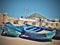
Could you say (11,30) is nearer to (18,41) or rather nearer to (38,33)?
(18,41)

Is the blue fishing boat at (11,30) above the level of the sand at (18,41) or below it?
above

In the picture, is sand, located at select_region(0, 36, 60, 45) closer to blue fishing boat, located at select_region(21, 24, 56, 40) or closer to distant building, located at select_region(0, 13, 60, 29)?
blue fishing boat, located at select_region(21, 24, 56, 40)

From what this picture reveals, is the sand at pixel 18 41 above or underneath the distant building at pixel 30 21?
underneath

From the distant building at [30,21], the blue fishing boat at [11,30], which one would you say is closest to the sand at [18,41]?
the blue fishing boat at [11,30]

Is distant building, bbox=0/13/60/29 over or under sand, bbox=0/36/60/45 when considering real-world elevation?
over

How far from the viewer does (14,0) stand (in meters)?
2.14

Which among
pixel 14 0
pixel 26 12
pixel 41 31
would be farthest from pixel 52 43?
A: pixel 14 0

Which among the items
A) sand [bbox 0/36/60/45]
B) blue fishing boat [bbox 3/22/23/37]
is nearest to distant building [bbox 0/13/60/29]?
blue fishing boat [bbox 3/22/23/37]

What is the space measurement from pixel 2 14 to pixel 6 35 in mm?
320

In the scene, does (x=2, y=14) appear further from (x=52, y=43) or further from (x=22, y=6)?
(x=52, y=43)

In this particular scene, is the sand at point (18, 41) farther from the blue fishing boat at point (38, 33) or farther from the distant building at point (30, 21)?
the distant building at point (30, 21)

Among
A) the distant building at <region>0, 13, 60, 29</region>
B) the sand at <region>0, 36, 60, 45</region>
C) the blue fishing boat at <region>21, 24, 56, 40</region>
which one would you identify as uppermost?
the distant building at <region>0, 13, 60, 29</region>

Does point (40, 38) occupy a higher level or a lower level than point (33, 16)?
lower

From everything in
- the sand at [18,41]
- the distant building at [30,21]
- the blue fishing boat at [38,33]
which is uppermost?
the distant building at [30,21]
